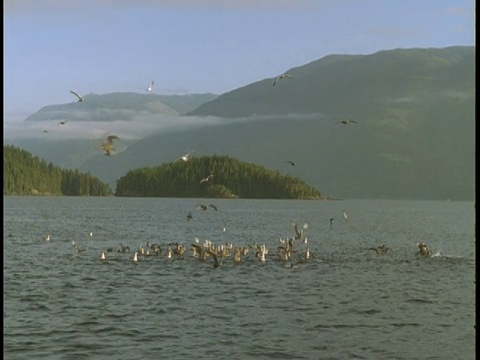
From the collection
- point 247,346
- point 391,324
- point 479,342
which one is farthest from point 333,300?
point 479,342

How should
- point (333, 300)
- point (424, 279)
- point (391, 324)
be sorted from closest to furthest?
1. point (391, 324)
2. point (333, 300)
3. point (424, 279)

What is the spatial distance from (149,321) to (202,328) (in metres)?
2.21

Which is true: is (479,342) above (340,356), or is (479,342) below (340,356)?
above

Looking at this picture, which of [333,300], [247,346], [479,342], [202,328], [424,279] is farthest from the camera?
[424,279]

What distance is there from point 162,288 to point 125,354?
44.6 ft

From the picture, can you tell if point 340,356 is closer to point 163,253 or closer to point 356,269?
point 356,269

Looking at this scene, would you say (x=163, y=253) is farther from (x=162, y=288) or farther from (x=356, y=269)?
(x=162, y=288)

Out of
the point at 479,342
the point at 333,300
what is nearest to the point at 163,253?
the point at 333,300

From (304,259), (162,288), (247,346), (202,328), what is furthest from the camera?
(304,259)

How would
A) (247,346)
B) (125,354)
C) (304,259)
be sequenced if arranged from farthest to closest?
(304,259) → (247,346) → (125,354)

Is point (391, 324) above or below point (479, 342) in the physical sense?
below

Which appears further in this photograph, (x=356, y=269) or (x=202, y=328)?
(x=356, y=269)

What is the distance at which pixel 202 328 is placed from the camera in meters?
24.4

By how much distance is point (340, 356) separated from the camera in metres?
20.4
